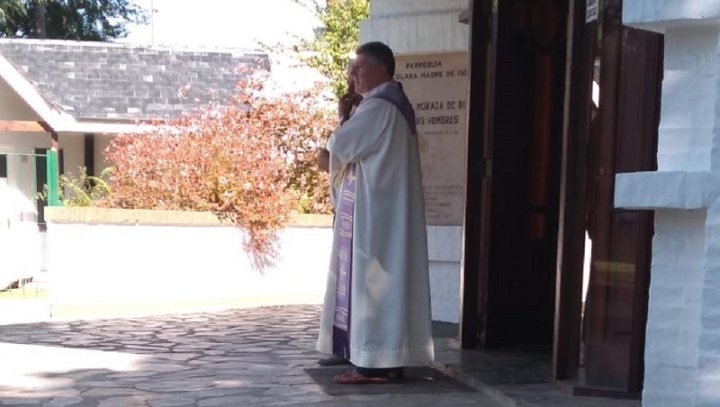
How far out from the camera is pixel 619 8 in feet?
14.5

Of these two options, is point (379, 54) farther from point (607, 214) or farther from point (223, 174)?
point (223, 174)

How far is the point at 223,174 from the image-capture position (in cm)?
1041

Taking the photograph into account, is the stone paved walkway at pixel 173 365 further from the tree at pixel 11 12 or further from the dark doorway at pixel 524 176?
the tree at pixel 11 12

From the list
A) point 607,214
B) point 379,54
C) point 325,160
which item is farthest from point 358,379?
point 379,54

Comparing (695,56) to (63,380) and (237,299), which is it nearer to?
(63,380)

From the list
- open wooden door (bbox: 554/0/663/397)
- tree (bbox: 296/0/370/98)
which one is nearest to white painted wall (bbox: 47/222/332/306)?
tree (bbox: 296/0/370/98)

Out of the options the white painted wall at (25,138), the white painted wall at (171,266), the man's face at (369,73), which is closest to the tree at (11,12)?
the white painted wall at (25,138)

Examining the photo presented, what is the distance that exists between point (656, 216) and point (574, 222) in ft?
7.19

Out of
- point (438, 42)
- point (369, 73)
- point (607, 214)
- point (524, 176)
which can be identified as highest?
point (438, 42)

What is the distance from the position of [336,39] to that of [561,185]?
1179cm

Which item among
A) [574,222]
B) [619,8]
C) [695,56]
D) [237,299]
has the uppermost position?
[619,8]

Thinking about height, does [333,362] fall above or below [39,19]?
below

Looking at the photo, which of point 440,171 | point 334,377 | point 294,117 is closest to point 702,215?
point 334,377

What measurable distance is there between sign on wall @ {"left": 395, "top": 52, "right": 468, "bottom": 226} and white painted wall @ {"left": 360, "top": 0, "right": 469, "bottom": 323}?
9 centimetres
